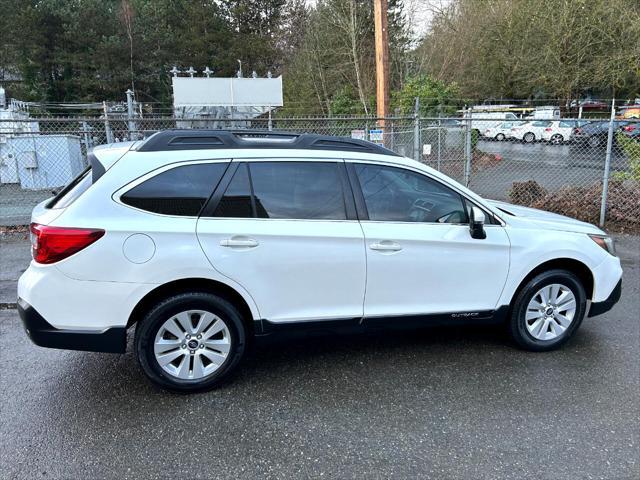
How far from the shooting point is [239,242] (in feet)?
10.9

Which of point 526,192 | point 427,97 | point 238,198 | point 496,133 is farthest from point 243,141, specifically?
point 427,97

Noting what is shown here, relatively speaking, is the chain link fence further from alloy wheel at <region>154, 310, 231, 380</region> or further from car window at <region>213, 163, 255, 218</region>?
alloy wheel at <region>154, 310, 231, 380</region>

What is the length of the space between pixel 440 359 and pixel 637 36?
24404mm

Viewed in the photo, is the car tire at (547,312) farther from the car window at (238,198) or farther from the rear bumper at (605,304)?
the car window at (238,198)

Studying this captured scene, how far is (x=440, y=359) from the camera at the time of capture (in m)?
4.01

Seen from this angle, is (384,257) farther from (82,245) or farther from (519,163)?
(519,163)

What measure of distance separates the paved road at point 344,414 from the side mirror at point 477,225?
Answer: 101 centimetres

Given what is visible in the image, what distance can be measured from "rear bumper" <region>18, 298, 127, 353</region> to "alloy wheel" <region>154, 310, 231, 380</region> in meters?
0.26

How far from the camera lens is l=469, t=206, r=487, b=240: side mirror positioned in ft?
12.2

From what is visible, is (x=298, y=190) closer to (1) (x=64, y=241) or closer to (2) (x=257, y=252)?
(2) (x=257, y=252)

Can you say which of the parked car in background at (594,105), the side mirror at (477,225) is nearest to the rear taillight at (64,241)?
the side mirror at (477,225)

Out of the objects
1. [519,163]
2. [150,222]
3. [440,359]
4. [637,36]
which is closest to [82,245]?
[150,222]

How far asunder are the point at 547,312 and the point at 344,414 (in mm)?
1962

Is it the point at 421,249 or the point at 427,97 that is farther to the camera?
the point at 427,97
